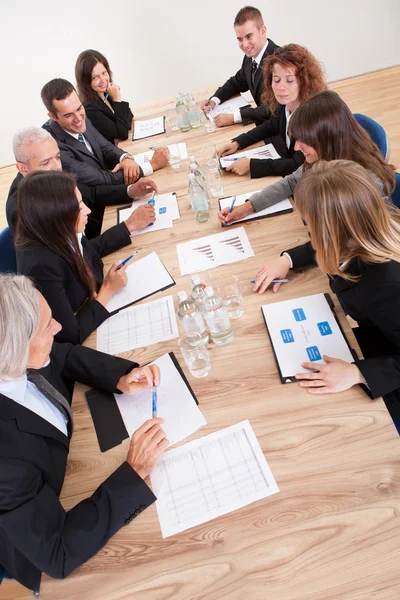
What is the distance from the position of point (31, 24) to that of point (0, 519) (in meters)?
4.83

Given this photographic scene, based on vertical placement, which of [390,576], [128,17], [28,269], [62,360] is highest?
[128,17]

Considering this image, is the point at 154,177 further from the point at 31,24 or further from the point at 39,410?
the point at 31,24

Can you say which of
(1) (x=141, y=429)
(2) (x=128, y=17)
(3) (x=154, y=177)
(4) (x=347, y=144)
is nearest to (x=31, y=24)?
(2) (x=128, y=17)

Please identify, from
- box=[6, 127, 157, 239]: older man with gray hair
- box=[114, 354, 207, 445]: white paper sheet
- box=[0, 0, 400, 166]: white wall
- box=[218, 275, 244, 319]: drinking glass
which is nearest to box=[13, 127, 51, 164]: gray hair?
box=[6, 127, 157, 239]: older man with gray hair

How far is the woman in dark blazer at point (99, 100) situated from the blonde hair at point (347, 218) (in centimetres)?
234

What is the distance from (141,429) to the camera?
1151 millimetres

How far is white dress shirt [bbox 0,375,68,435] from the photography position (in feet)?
3.76

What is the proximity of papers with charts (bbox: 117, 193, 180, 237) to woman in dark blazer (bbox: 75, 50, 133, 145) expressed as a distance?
1.10 metres

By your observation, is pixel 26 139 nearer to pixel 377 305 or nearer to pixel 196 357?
pixel 196 357

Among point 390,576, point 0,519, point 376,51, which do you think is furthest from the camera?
point 376,51

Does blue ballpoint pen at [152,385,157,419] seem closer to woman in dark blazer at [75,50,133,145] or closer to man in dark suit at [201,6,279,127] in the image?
man in dark suit at [201,6,279,127]

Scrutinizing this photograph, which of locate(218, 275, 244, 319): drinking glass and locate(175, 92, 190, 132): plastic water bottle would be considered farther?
locate(175, 92, 190, 132): plastic water bottle

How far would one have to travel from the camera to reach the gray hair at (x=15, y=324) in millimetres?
1077

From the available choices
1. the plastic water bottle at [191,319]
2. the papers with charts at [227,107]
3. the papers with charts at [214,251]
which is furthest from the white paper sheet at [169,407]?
the papers with charts at [227,107]
